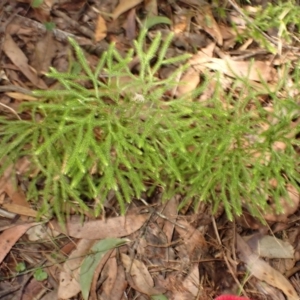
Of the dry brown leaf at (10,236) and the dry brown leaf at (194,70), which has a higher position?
the dry brown leaf at (194,70)

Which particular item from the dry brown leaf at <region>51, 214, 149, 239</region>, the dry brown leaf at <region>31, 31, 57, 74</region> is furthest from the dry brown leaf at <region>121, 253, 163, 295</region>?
the dry brown leaf at <region>31, 31, 57, 74</region>

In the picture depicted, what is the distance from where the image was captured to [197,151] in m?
2.24

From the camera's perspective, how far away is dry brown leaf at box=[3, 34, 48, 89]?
8.34 feet

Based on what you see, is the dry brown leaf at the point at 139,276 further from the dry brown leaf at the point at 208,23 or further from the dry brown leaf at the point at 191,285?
the dry brown leaf at the point at 208,23

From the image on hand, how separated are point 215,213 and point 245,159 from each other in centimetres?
40

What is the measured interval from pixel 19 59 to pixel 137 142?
933mm

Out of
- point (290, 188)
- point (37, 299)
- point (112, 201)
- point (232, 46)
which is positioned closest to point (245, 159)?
point (290, 188)

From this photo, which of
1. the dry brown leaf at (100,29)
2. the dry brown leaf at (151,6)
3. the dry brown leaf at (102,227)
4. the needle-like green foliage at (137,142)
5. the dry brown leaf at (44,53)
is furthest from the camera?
the dry brown leaf at (151,6)

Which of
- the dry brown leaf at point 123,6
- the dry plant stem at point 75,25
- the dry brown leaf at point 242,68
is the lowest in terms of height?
the dry plant stem at point 75,25

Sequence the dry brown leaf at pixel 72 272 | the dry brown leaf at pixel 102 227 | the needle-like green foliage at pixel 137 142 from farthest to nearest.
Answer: the dry brown leaf at pixel 102 227 → the dry brown leaf at pixel 72 272 → the needle-like green foliage at pixel 137 142

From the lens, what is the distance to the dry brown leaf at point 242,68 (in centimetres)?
279

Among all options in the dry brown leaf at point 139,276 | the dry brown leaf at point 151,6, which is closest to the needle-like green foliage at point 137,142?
the dry brown leaf at point 139,276

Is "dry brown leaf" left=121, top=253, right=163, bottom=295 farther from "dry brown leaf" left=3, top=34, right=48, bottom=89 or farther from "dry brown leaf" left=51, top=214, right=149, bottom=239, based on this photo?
"dry brown leaf" left=3, top=34, right=48, bottom=89

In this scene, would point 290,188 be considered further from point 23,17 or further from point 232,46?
point 23,17
